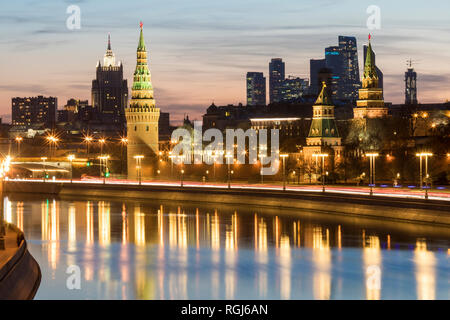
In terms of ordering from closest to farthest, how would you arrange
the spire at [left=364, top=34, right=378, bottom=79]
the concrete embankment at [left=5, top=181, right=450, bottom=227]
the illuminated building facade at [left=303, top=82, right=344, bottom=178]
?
the concrete embankment at [left=5, top=181, right=450, bottom=227], the illuminated building facade at [left=303, top=82, right=344, bottom=178], the spire at [left=364, top=34, right=378, bottom=79]

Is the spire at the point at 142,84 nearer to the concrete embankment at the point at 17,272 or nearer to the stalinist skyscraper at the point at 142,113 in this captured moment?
the stalinist skyscraper at the point at 142,113

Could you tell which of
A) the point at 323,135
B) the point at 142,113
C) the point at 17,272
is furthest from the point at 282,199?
the point at 142,113

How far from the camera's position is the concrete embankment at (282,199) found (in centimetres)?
5016

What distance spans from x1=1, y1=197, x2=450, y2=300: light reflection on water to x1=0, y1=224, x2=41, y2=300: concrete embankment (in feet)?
1.73

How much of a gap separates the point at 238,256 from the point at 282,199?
24.0 m

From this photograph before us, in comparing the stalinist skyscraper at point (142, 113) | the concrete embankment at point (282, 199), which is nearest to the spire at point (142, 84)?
the stalinist skyscraper at point (142, 113)

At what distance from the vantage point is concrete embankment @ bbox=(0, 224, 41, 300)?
25828 millimetres

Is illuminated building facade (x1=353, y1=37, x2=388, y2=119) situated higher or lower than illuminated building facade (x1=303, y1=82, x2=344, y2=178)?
higher

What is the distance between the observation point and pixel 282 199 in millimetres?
64125

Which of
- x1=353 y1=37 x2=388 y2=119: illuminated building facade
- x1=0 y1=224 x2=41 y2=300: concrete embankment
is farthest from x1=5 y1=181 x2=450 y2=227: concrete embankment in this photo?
x1=353 y1=37 x2=388 y2=119: illuminated building facade

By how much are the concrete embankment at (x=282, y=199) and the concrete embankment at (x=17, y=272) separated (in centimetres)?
2348

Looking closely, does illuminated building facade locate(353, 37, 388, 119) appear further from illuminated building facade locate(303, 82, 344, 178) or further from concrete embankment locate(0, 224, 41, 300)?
concrete embankment locate(0, 224, 41, 300)

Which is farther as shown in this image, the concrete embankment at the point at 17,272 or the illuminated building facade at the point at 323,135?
the illuminated building facade at the point at 323,135

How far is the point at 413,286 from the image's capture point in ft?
→ 107
